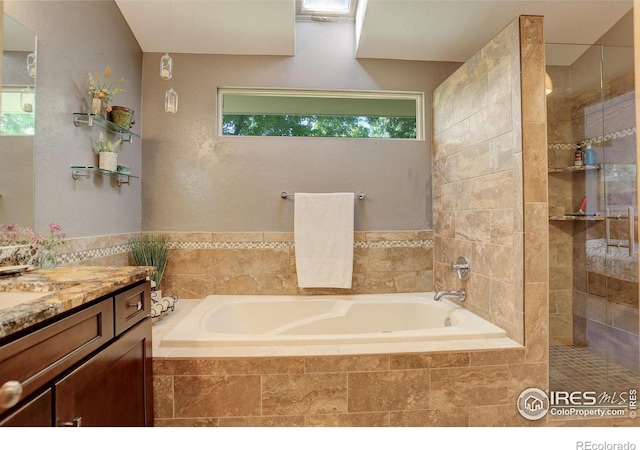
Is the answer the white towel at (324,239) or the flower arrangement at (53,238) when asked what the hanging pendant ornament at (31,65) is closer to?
the flower arrangement at (53,238)

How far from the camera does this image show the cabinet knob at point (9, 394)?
0.63 m

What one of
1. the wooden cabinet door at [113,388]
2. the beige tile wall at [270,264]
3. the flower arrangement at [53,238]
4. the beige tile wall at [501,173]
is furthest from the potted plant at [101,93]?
the beige tile wall at [501,173]

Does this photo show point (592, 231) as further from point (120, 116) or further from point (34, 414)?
point (120, 116)

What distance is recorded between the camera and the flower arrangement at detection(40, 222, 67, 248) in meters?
1.38

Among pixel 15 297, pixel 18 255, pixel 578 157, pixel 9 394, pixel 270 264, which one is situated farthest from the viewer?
pixel 270 264

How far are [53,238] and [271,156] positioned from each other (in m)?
1.46

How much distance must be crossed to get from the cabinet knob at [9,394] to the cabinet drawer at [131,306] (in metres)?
0.41

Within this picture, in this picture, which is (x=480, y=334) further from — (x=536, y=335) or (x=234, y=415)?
(x=234, y=415)

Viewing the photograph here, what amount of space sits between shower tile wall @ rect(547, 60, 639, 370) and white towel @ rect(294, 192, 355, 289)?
137 cm

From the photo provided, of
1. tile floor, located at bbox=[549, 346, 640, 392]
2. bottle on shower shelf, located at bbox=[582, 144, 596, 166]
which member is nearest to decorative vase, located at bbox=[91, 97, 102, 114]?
tile floor, located at bbox=[549, 346, 640, 392]

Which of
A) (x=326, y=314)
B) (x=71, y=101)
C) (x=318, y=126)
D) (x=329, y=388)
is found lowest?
(x=329, y=388)

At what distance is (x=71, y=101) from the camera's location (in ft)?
5.48

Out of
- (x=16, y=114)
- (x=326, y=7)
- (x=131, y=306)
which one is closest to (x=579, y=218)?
(x=326, y=7)
